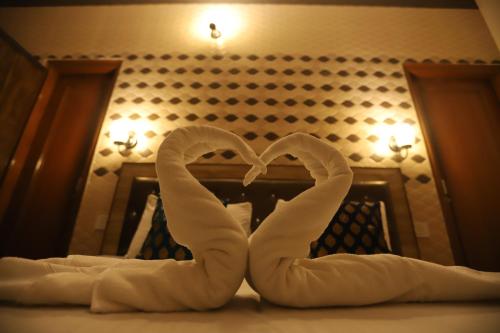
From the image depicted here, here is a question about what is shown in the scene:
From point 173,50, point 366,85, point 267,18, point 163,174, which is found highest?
point 267,18

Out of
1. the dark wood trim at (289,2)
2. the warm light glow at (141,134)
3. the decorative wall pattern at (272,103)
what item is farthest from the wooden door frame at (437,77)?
the warm light glow at (141,134)

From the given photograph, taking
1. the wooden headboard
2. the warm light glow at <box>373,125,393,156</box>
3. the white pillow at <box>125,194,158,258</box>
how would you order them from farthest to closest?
the warm light glow at <box>373,125,393,156</box>
the wooden headboard
the white pillow at <box>125,194,158,258</box>

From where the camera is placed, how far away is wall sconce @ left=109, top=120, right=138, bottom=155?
2398 millimetres

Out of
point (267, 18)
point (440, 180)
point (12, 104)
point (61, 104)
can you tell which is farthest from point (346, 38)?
point (12, 104)

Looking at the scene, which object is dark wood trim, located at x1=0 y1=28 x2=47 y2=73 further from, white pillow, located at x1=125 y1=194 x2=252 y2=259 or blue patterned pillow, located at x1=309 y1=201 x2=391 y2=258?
blue patterned pillow, located at x1=309 y1=201 x2=391 y2=258

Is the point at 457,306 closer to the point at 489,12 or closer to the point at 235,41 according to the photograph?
the point at 489,12

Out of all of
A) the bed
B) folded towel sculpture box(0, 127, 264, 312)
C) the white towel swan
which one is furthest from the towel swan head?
the bed

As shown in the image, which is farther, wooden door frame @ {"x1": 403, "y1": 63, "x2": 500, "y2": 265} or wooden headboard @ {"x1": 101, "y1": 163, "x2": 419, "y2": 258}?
wooden door frame @ {"x1": 403, "y1": 63, "x2": 500, "y2": 265}

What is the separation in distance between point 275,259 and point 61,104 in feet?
10.5

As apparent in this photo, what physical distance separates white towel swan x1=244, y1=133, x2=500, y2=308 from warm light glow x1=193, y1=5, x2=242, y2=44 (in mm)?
2916

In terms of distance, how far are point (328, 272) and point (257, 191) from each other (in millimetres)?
1675

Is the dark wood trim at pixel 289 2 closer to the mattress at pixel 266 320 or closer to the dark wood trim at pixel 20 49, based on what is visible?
the dark wood trim at pixel 20 49

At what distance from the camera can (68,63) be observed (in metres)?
2.86

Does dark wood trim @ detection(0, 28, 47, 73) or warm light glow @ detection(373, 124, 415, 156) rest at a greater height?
dark wood trim @ detection(0, 28, 47, 73)
